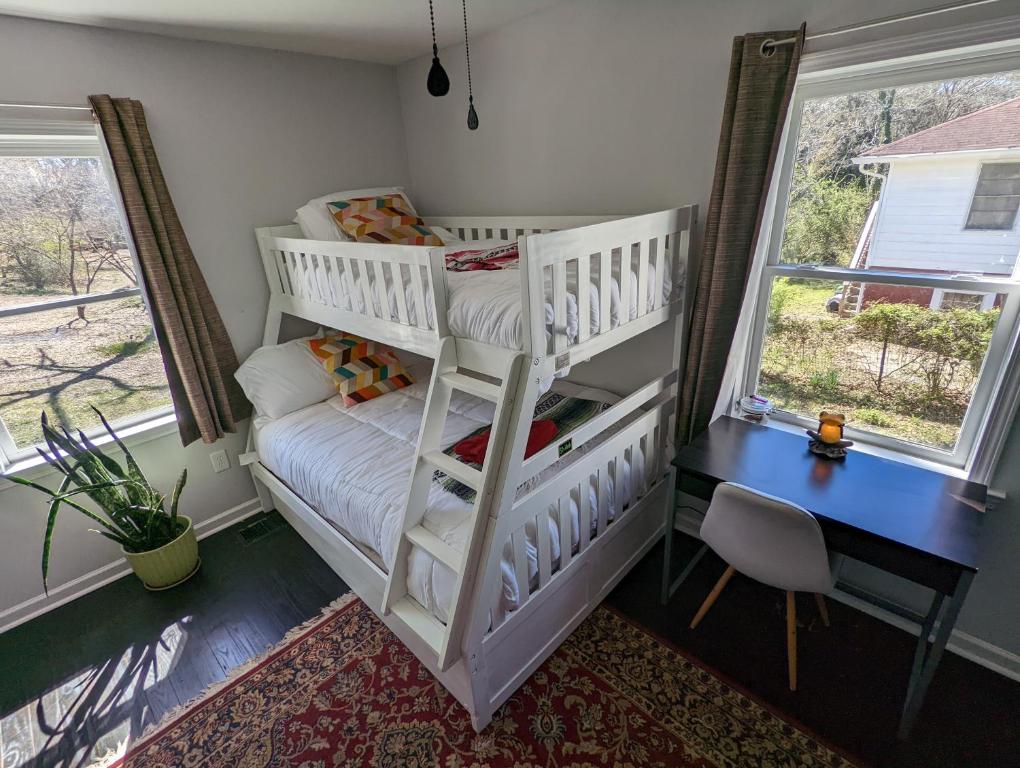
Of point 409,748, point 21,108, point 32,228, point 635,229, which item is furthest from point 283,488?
point 635,229

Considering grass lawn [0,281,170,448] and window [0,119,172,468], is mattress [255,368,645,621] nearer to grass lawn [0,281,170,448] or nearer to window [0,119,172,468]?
grass lawn [0,281,170,448]

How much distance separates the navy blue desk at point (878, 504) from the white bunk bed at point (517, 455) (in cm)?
24

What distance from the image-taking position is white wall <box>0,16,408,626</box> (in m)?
1.96

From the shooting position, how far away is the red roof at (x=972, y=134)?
140 cm

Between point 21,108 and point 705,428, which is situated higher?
point 21,108

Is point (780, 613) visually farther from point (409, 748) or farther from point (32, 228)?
point (32, 228)

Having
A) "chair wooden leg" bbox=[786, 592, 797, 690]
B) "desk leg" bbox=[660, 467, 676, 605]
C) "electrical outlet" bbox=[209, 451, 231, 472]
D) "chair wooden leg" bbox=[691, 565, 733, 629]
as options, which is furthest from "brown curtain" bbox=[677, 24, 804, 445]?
"electrical outlet" bbox=[209, 451, 231, 472]

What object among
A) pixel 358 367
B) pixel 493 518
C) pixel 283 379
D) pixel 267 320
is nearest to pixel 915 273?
pixel 493 518

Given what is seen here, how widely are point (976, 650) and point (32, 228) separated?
408 cm

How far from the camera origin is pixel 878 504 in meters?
1.48

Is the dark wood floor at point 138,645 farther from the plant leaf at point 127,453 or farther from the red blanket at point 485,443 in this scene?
the red blanket at point 485,443

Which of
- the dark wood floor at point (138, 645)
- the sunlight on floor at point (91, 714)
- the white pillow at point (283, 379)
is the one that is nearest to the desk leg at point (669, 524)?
the dark wood floor at point (138, 645)

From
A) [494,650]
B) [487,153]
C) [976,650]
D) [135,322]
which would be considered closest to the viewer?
[494,650]

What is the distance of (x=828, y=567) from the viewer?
4.70 ft
